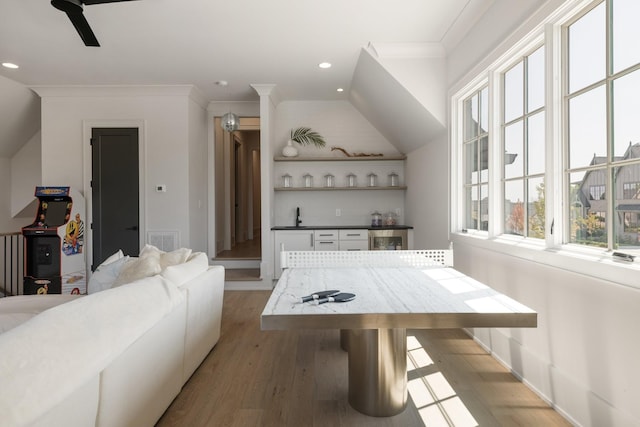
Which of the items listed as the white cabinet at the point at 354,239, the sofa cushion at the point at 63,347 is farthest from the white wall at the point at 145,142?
the sofa cushion at the point at 63,347

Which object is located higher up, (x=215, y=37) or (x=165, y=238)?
(x=215, y=37)

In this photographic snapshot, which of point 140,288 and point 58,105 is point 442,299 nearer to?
point 140,288

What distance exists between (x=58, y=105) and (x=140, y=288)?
452cm

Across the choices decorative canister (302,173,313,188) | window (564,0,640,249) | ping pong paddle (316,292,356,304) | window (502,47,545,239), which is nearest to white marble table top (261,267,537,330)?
ping pong paddle (316,292,356,304)

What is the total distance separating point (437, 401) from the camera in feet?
6.58

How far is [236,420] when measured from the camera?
1.86 meters

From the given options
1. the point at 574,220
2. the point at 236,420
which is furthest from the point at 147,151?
the point at 574,220

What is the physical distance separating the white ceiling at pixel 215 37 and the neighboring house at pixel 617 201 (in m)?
1.70

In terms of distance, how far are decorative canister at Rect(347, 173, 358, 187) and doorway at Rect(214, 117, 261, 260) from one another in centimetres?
189

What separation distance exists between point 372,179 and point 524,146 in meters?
3.00

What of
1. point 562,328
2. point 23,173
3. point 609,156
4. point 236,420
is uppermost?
point 23,173

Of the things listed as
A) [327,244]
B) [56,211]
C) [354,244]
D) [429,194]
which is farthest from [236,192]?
[429,194]

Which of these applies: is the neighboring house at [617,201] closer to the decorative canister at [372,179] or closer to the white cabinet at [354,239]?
the white cabinet at [354,239]

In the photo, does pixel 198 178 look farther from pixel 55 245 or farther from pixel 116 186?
pixel 55 245
